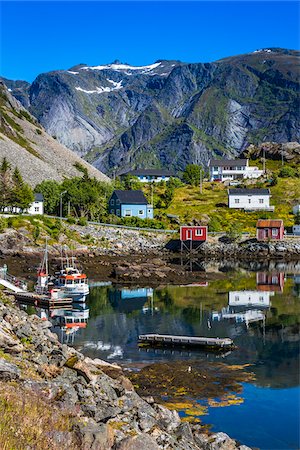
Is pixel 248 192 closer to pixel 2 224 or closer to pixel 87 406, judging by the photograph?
pixel 2 224

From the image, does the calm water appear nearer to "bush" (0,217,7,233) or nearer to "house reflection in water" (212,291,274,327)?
"house reflection in water" (212,291,274,327)

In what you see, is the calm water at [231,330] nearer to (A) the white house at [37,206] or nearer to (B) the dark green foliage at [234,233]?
(B) the dark green foliage at [234,233]

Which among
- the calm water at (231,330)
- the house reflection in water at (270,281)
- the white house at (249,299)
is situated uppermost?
the house reflection in water at (270,281)

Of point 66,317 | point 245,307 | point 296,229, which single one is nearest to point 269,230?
point 296,229

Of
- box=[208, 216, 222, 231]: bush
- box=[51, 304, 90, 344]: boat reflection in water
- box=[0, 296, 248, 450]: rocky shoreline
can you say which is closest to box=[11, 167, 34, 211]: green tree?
box=[208, 216, 222, 231]: bush

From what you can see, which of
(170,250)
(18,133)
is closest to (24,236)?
(170,250)

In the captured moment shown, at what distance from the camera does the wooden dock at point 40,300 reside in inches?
2202

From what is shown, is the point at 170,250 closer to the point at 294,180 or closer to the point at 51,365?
the point at 294,180

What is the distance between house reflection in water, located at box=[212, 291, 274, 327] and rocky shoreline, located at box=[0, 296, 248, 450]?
26.0 m

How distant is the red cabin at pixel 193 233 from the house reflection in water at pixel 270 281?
994 inches

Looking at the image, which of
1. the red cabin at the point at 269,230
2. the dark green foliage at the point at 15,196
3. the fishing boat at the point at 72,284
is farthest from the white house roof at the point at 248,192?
the fishing boat at the point at 72,284

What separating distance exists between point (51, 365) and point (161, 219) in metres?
102

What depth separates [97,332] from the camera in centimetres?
4669

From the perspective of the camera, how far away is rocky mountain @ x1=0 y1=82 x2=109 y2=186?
159 metres
